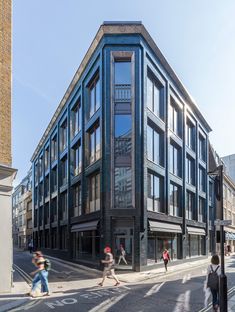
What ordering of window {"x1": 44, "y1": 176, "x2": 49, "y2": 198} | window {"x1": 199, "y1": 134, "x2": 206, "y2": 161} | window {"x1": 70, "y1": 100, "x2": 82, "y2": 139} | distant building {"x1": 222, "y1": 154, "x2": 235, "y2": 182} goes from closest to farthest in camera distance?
window {"x1": 70, "y1": 100, "x2": 82, "y2": 139}, window {"x1": 199, "y1": 134, "x2": 206, "y2": 161}, window {"x1": 44, "y1": 176, "x2": 49, "y2": 198}, distant building {"x1": 222, "y1": 154, "x2": 235, "y2": 182}

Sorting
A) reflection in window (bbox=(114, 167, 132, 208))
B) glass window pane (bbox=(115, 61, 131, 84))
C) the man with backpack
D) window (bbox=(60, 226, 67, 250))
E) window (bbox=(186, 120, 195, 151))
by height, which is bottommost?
window (bbox=(60, 226, 67, 250))

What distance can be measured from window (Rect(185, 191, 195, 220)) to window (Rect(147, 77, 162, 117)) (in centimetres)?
1092

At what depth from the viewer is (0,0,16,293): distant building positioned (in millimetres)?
Result: 14781

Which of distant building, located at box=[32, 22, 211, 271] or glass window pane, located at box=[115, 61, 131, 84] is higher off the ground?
glass window pane, located at box=[115, 61, 131, 84]

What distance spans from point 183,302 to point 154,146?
1667 cm

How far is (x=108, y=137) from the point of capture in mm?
25141

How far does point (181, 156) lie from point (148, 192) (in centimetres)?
931

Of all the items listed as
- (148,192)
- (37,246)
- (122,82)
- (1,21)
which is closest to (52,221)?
(37,246)

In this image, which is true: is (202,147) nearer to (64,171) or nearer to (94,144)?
(64,171)

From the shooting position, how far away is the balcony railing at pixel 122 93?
1007 inches

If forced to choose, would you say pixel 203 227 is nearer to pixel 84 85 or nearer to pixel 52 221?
pixel 52 221

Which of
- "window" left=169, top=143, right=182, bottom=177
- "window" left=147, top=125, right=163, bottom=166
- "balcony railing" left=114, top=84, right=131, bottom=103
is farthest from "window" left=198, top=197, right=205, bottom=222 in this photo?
"balcony railing" left=114, top=84, right=131, bottom=103

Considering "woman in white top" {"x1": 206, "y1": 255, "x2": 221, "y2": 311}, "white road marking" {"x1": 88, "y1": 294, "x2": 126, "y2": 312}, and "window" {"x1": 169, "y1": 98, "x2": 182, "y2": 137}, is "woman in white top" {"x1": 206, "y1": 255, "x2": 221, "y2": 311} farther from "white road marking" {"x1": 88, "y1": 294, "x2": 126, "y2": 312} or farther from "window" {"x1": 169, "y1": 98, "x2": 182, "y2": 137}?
"window" {"x1": 169, "y1": 98, "x2": 182, "y2": 137}

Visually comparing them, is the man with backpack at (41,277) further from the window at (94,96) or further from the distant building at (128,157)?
the window at (94,96)
